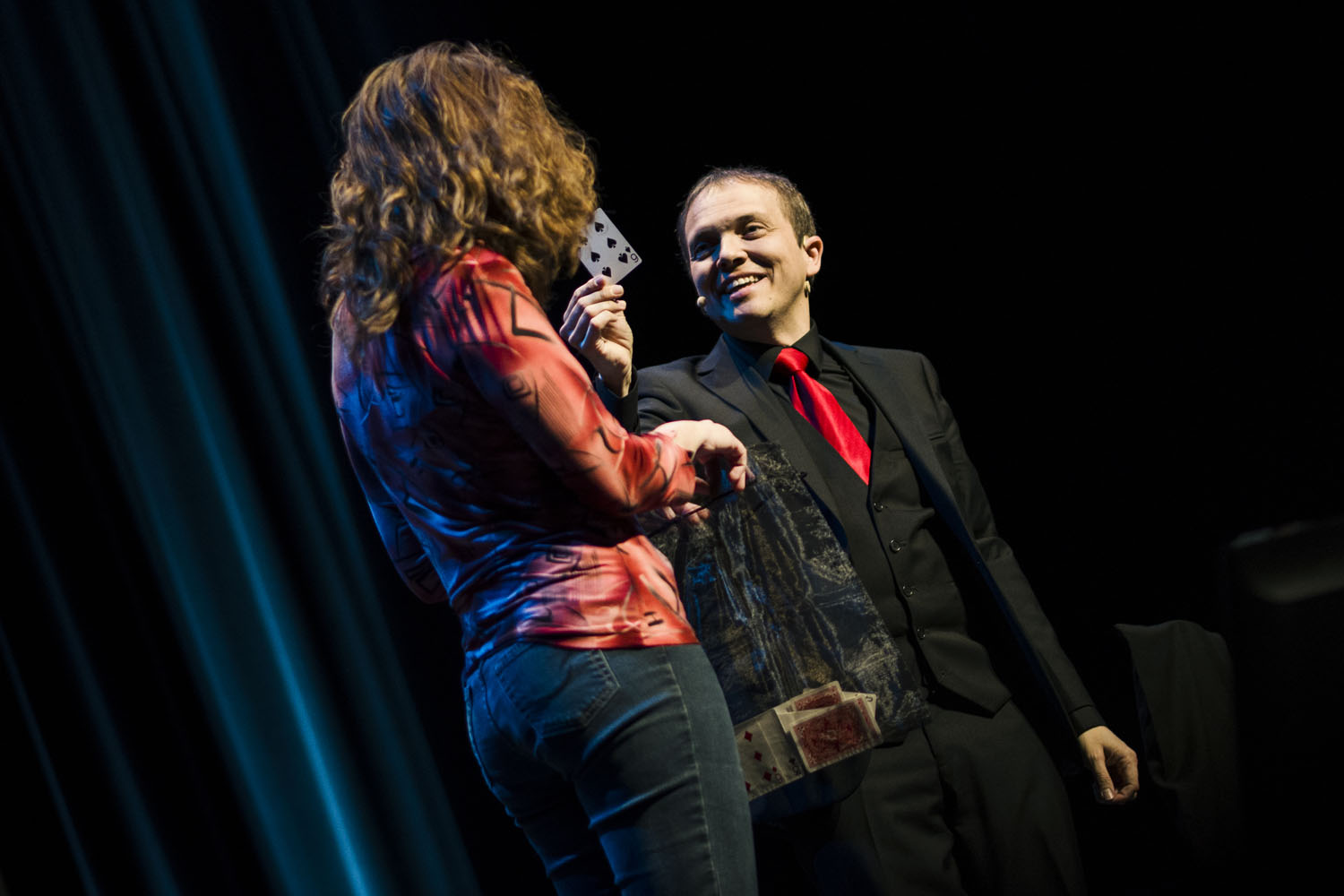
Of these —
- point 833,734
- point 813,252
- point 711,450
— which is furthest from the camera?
point 813,252

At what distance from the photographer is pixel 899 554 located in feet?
5.46

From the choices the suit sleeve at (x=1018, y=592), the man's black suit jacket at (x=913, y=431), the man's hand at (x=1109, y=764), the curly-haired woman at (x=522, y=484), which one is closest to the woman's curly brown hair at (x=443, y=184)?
the curly-haired woman at (x=522, y=484)

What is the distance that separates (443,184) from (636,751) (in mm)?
570

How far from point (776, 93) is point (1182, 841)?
6.60 feet

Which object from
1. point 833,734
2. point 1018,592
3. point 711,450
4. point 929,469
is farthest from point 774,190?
point 833,734

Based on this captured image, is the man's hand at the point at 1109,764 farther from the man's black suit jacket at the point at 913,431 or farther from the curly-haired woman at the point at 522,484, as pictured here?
the curly-haired woman at the point at 522,484

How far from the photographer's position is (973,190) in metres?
2.58

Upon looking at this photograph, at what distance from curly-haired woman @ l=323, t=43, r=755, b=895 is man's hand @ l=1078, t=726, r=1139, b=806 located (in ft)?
2.92

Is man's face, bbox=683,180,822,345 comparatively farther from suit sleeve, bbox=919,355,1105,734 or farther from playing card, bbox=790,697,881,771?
playing card, bbox=790,697,881,771

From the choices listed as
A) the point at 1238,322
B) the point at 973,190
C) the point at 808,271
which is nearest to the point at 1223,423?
the point at 1238,322

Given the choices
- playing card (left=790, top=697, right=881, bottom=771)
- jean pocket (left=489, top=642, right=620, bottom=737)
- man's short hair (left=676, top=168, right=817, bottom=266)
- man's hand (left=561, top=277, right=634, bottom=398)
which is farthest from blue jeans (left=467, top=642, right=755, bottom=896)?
man's short hair (left=676, top=168, right=817, bottom=266)

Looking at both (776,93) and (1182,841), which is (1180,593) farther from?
(776,93)

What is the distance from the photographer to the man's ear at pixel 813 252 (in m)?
2.08

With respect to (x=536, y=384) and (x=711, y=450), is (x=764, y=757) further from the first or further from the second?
(x=536, y=384)
